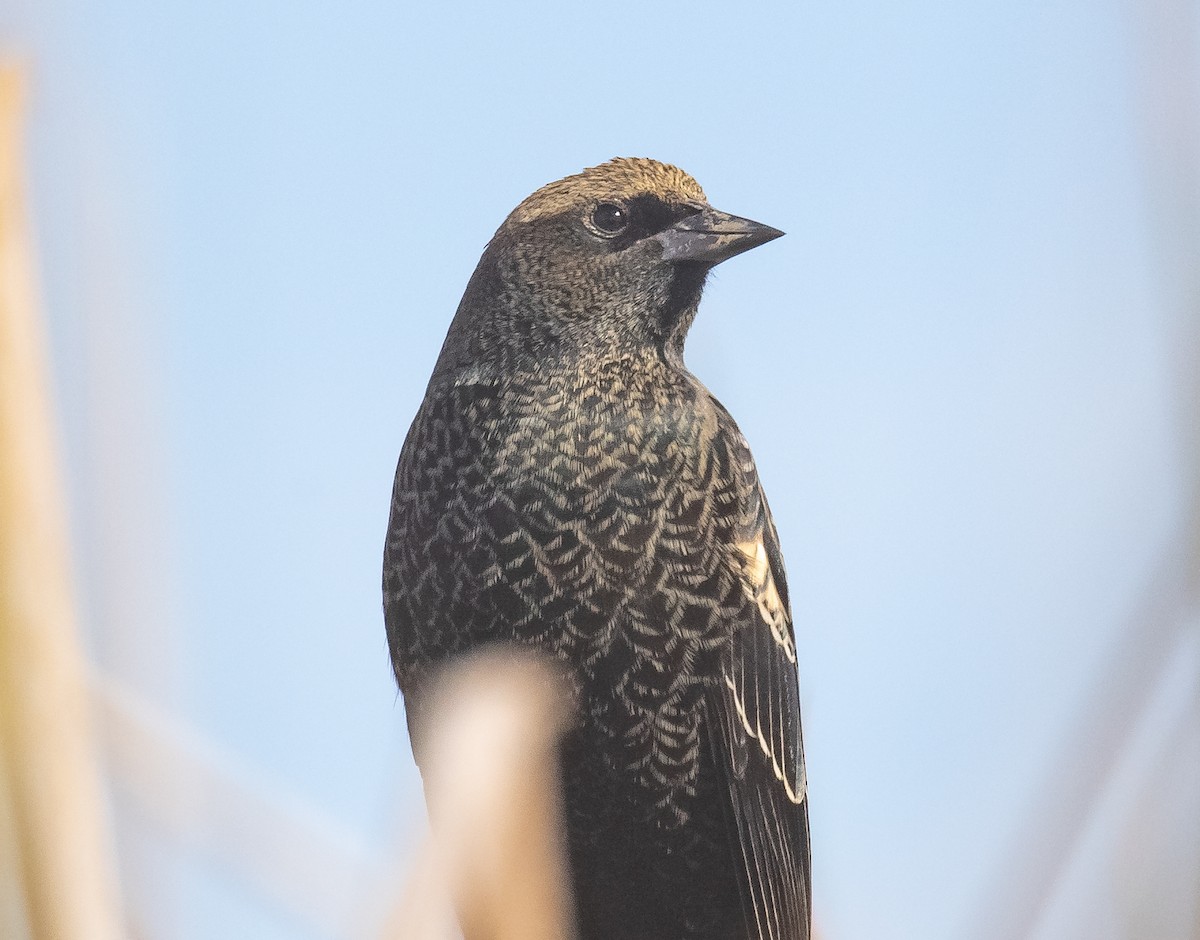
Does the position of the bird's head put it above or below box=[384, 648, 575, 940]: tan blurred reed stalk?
above

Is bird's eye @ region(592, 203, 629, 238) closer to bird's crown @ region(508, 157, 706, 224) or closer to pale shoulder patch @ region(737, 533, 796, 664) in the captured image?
bird's crown @ region(508, 157, 706, 224)

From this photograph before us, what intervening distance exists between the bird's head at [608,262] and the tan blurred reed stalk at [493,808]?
80 centimetres

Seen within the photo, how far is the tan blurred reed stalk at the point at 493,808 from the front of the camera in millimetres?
1475

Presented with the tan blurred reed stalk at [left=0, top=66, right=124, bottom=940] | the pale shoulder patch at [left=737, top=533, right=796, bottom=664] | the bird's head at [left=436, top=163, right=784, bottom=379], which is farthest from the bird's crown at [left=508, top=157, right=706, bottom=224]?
the tan blurred reed stalk at [left=0, top=66, right=124, bottom=940]

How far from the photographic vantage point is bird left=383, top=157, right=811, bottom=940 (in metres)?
2.84

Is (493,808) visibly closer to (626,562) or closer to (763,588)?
(626,562)

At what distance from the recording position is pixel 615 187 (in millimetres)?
3369

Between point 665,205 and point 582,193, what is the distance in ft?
0.70

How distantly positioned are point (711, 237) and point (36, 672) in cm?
242

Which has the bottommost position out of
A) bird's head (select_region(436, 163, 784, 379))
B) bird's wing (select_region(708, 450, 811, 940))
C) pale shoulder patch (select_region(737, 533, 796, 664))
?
bird's wing (select_region(708, 450, 811, 940))

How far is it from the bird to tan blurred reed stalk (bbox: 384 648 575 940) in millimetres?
50

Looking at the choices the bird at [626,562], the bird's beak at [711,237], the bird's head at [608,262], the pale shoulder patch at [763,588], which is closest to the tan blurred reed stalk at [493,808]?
the bird at [626,562]

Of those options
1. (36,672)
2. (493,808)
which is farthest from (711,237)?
(36,672)

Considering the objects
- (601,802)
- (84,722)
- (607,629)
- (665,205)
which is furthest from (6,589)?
(665,205)
